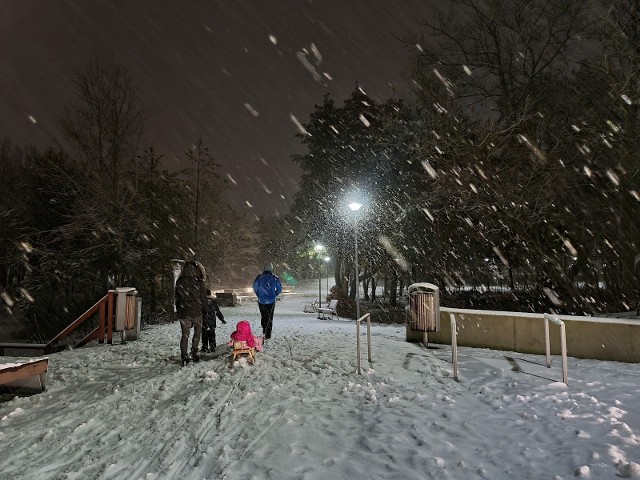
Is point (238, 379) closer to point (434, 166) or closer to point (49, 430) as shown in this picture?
point (49, 430)

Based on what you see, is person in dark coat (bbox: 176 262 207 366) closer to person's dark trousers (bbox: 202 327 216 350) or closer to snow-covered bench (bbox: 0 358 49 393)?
person's dark trousers (bbox: 202 327 216 350)

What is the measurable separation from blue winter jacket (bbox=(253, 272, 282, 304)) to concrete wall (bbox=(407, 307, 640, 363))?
3578mm

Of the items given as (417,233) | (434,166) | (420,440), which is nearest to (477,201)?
(434,166)

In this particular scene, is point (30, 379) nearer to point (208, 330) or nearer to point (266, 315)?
point (208, 330)

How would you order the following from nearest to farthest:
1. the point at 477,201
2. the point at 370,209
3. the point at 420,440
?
the point at 420,440, the point at 477,201, the point at 370,209

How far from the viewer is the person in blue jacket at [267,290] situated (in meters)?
10.6

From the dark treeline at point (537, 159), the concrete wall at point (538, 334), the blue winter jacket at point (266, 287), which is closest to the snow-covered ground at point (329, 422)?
the concrete wall at point (538, 334)

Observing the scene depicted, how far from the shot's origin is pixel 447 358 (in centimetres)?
819

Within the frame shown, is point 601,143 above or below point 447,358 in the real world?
above

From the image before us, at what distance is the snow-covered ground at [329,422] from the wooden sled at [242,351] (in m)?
0.28

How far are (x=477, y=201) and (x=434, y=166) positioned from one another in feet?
20.4

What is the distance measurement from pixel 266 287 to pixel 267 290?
81 mm

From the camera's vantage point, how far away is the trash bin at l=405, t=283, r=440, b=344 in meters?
9.55

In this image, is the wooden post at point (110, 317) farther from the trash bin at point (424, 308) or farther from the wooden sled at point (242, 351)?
the trash bin at point (424, 308)
